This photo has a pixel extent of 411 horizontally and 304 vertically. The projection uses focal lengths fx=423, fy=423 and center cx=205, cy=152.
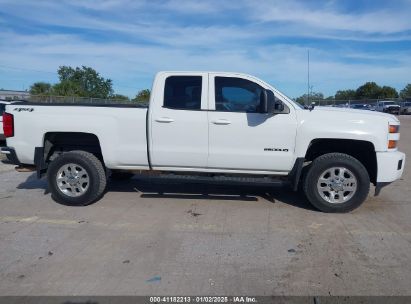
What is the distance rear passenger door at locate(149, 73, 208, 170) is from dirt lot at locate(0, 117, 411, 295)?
0.77 meters

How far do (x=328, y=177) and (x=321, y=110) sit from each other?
992mm

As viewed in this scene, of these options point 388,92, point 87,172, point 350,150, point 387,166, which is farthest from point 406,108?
point 87,172

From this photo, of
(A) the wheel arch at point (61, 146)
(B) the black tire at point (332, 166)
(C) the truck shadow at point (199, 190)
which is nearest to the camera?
(B) the black tire at point (332, 166)

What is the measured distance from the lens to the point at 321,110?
6262 mm

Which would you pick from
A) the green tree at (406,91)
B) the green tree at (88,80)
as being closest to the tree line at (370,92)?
the green tree at (406,91)

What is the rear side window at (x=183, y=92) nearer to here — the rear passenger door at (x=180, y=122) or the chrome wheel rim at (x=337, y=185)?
the rear passenger door at (x=180, y=122)

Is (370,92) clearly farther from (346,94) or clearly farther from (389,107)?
(389,107)

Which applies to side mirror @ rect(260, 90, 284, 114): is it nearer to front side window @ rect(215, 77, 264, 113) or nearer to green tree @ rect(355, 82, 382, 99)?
front side window @ rect(215, 77, 264, 113)

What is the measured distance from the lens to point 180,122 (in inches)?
247

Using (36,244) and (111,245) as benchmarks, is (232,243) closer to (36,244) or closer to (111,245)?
(111,245)

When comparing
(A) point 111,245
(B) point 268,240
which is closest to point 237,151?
(B) point 268,240

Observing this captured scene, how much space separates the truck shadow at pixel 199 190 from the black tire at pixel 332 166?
33cm

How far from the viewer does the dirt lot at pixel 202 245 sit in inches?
152

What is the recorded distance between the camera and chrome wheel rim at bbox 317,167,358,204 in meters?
6.14
